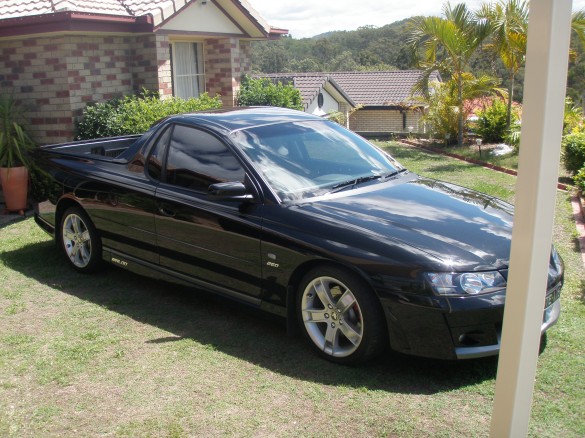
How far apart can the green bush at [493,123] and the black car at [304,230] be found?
12.8 metres

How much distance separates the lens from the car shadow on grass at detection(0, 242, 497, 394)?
14.1 ft

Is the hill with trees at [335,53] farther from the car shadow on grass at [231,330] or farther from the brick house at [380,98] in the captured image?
the car shadow on grass at [231,330]

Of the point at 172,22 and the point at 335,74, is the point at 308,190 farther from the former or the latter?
the point at 335,74

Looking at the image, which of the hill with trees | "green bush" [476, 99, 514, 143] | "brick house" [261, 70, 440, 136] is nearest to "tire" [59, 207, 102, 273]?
"green bush" [476, 99, 514, 143]

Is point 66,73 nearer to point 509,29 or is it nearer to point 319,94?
point 509,29

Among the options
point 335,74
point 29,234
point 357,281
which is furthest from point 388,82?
point 357,281

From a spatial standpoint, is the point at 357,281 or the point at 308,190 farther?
the point at 308,190

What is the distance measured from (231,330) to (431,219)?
1.74 metres

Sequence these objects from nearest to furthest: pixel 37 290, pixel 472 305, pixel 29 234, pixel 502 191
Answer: pixel 472 305 < pixel 37 290 < pixel 29 234 < pixel 502 191

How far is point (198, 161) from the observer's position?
555cm

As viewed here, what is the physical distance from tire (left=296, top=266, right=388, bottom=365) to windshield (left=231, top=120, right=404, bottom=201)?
79 cm

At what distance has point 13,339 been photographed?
201 inches

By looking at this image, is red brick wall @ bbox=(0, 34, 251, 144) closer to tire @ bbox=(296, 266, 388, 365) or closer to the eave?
the eave

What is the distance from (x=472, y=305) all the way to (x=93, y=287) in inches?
145
